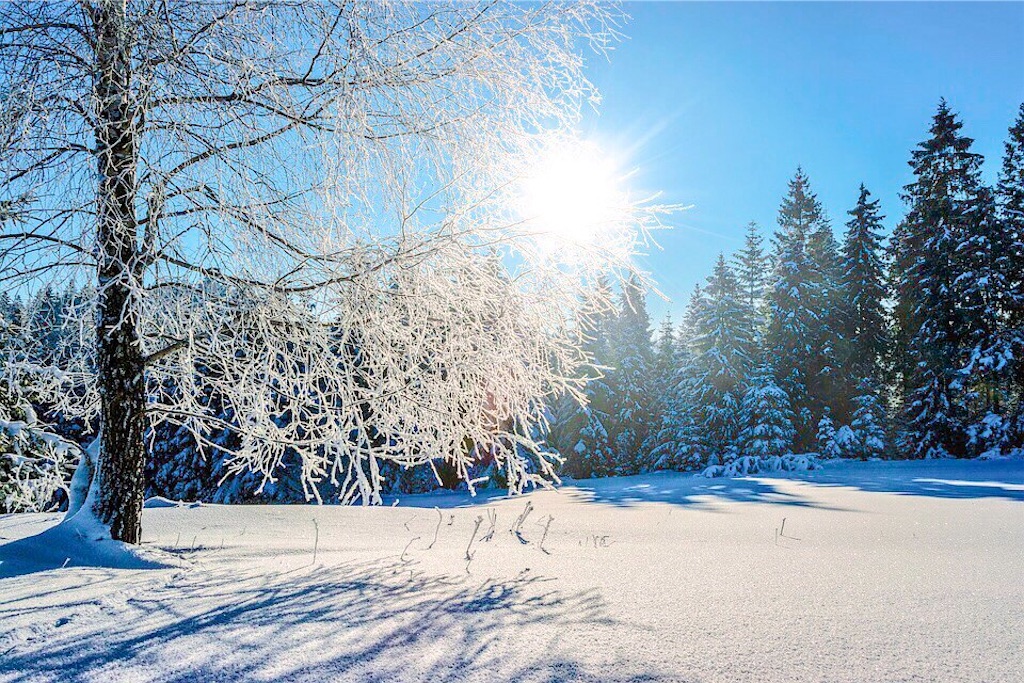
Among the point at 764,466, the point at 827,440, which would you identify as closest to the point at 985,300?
the point at 827,440

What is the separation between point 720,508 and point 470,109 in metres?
5.14

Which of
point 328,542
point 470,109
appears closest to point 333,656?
point 328,542

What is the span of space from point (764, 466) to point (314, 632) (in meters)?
17.2

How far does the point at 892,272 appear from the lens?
27625 millimetres

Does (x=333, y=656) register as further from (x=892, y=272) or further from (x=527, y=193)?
(x=892, y=272)

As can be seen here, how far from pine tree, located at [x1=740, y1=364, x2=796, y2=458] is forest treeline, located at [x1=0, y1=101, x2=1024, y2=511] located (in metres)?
0.06

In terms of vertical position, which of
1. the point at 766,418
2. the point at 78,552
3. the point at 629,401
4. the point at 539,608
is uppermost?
the point at 629,401

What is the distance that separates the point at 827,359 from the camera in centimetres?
2583

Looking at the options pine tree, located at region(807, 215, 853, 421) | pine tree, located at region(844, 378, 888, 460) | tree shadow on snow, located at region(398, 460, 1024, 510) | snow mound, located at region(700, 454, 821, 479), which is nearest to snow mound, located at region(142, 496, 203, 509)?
tree shadow on snow, located at region(398, 460, 1024, 510)

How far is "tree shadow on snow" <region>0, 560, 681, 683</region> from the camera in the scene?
182 cm

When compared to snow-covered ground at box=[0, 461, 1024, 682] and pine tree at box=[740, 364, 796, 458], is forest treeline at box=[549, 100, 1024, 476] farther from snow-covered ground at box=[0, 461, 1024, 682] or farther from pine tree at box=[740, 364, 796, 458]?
snow-covered ground at box=[0, 461, 1024, 682]

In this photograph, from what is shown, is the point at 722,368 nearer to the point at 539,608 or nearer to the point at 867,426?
the point at 867,426

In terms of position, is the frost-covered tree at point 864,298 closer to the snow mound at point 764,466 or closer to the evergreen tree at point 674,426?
the evergreen tree at point 674,426

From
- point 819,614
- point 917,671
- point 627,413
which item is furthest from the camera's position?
point 627,413
